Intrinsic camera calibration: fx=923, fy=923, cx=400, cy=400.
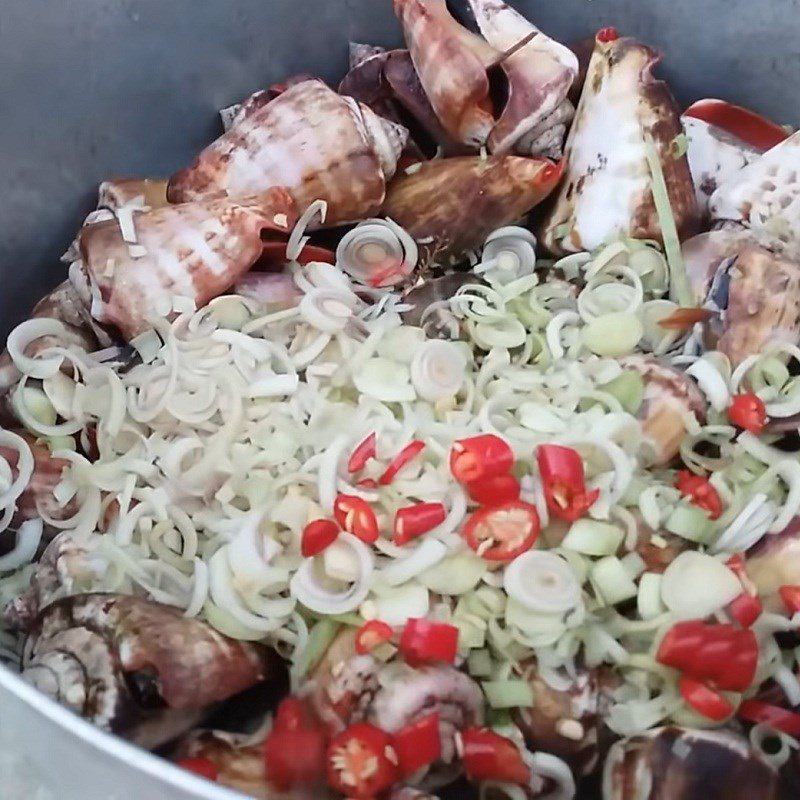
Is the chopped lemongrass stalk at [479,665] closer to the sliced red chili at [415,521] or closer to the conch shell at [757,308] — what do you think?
the sliced red chili at [415,521]

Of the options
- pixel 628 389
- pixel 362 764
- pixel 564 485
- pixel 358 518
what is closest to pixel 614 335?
pixel 628 389

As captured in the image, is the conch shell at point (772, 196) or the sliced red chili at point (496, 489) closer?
the sliced red chili at point (496, 489)

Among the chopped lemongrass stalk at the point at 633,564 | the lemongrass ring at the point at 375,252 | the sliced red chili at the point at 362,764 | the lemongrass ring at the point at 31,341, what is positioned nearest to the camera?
the sliced red chili at the point at 362,764

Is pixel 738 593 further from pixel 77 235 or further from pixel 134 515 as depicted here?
pixel 77 235

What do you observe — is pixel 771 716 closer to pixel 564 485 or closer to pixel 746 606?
pixel 746 606

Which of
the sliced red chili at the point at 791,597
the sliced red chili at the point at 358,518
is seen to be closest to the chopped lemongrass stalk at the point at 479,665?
the sliced red chili at the point at 358,518

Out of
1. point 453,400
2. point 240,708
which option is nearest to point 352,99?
point 453,400

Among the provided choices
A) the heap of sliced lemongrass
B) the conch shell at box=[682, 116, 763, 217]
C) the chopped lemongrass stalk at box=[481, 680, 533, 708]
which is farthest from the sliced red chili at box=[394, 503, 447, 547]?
the conch shell at box=[682, 116, 763, 217]
